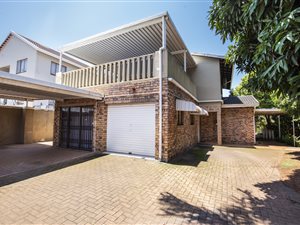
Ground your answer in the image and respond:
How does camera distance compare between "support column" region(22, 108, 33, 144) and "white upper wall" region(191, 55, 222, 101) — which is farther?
"white upper wall" region(191, 55, 222, 101)

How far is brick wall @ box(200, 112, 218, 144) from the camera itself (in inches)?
577

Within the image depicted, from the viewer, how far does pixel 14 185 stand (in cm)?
443

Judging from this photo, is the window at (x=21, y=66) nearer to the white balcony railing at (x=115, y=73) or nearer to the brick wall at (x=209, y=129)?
the white balcony railing at (x=115, y=73)

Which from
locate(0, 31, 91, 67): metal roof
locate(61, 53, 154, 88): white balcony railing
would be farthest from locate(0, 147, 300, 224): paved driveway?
locate(0, 31, 91, 67): metal roof

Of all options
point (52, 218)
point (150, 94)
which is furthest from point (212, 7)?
point (52, 218)

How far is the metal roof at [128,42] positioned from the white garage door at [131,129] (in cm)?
372

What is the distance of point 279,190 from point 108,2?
9.87 meters

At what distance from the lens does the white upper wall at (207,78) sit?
42.9ft

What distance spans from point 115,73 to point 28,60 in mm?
12321

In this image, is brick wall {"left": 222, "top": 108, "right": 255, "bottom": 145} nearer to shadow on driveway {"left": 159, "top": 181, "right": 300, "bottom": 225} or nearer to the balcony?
the balcony

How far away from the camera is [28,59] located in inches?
596

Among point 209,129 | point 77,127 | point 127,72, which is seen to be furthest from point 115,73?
point 209,129

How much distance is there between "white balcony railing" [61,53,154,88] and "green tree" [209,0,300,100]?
3475mm

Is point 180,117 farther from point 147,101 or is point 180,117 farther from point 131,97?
point 131,97
